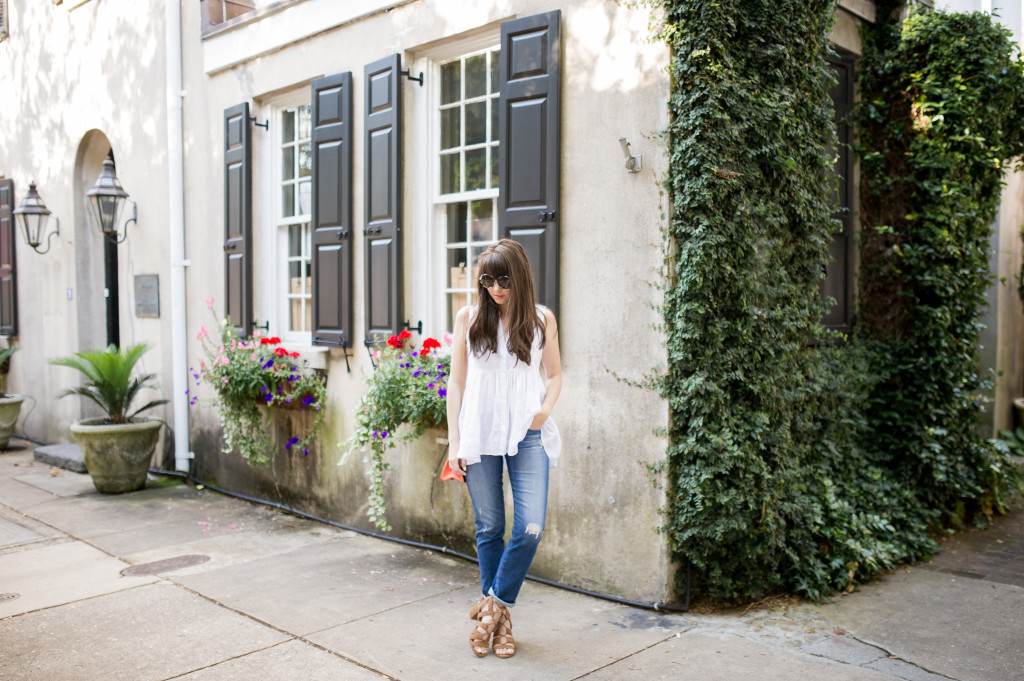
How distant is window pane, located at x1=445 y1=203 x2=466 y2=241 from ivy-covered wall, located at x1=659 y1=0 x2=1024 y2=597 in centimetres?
176

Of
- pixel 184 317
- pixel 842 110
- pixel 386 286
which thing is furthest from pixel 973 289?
pixel 184 317

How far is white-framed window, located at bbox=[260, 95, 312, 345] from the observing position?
22.8ft

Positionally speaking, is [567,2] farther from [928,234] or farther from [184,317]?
[184,317]

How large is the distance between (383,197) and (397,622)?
2.87 metres

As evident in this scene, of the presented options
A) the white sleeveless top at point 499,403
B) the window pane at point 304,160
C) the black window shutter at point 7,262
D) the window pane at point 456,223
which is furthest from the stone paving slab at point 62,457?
the white sleeveless top at point 499,403

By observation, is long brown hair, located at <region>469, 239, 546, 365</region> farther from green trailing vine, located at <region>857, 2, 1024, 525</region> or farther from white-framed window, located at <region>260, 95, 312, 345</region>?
white-framed window, located at <region>260, 95, 312, 345</region>

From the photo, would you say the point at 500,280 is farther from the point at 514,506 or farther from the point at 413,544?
the point at 413,544

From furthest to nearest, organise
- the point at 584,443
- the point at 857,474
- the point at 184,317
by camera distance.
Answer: the point at 184,317 → the point at 857,474 → the point at 584,443

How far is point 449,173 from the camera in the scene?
579 centimetres

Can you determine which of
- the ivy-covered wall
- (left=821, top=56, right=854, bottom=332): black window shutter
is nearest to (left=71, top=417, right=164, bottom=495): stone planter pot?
the ivy-covered wall

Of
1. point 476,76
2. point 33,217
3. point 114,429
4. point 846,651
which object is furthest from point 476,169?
point 33,217

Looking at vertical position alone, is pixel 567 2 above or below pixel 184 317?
above

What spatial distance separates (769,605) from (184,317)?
5721 millimetres

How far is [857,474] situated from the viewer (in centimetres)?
556
